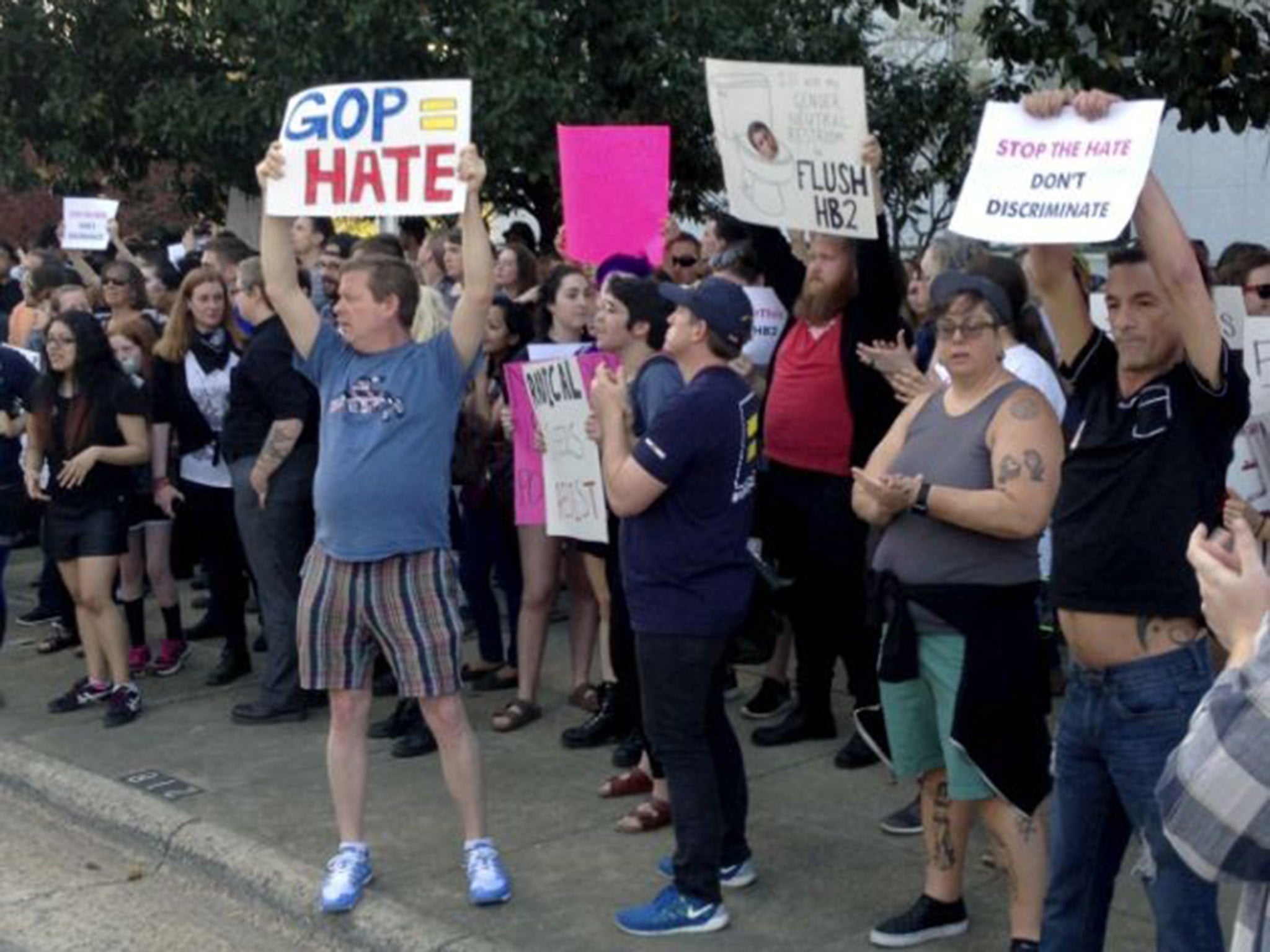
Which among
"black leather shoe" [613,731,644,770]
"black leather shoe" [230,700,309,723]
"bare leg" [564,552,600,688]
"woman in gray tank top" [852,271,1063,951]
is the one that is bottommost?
"black leather shoe" [230,700,309,723]

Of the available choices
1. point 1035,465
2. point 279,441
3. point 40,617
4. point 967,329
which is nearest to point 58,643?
point 40,617

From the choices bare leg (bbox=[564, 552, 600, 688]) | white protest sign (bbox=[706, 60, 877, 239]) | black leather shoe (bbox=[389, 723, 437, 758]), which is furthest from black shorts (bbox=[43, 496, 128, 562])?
white protest sign (bbox=[706, 60, 877, 239])

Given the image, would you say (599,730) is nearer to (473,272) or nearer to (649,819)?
(649,819)

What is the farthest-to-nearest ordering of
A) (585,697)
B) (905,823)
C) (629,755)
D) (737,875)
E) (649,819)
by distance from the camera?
(585,697)
(629,755)
(649,819)
(905,823)
(737,875)

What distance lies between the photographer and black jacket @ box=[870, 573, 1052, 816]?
4.89m

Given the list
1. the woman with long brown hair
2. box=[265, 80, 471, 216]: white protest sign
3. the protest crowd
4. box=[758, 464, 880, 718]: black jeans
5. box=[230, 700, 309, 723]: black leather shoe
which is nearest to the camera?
the protest crowd

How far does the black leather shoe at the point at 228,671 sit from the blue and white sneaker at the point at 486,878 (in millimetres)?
3116

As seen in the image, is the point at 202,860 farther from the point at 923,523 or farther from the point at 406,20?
the point at 406,20

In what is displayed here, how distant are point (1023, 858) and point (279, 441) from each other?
378 centimetres

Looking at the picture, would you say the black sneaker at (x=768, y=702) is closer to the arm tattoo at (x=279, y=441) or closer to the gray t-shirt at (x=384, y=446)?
the arm tattoo at (x=279, y=441)

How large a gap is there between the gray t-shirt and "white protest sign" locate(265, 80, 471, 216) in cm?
41

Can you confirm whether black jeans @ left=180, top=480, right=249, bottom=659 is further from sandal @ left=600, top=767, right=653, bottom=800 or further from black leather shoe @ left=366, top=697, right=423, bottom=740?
sandal @ left=600, top=767, right=653, bottom=800

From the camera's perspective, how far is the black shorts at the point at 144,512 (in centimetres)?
894

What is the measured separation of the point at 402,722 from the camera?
7672mm
